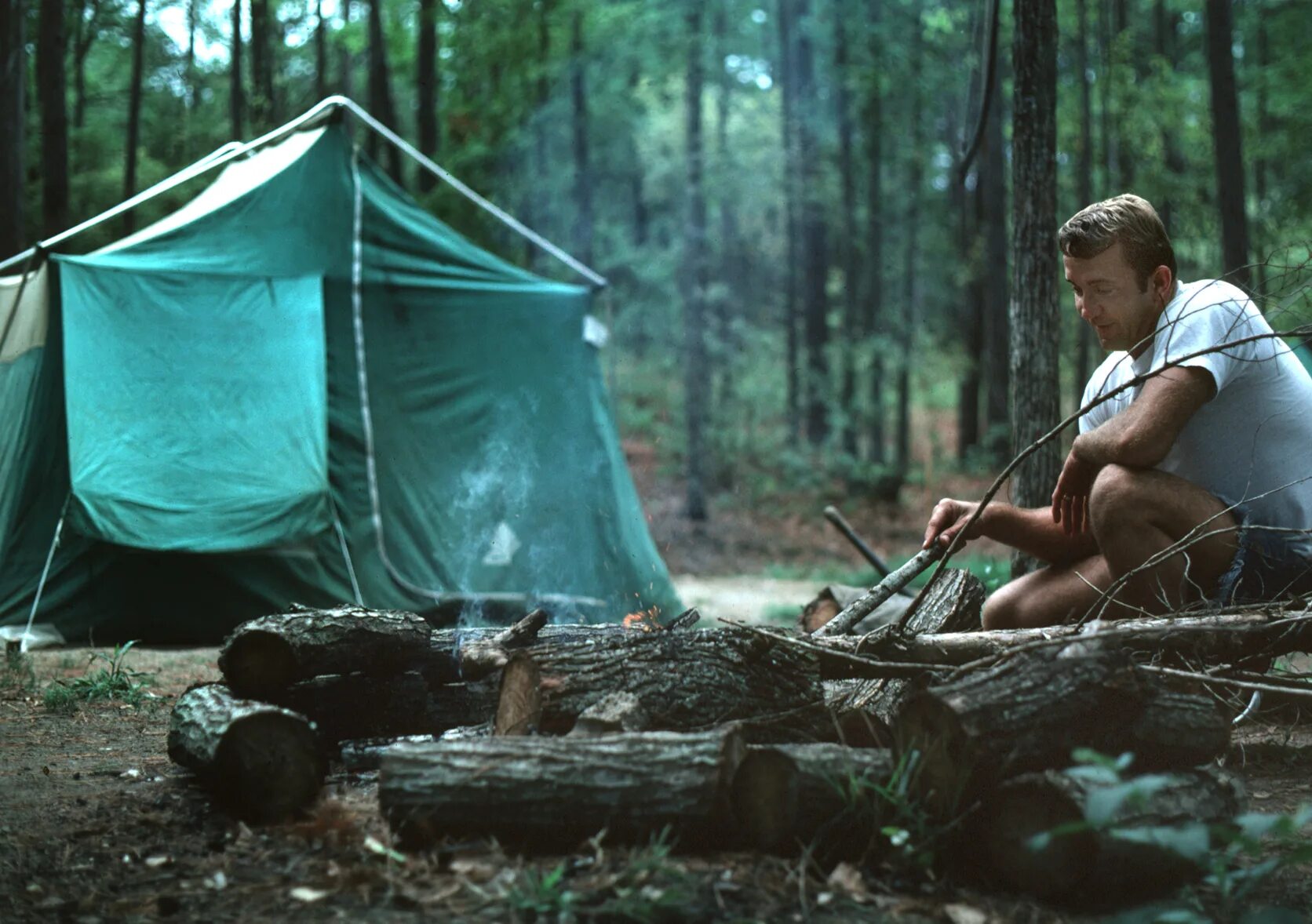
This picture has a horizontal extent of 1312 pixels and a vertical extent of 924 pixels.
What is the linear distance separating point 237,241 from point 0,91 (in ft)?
12.1

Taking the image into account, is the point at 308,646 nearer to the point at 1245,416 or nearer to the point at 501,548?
the point at 1245,416

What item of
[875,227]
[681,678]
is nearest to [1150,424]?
[681,678]

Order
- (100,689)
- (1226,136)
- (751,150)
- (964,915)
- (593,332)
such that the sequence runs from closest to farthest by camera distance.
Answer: (964,915)
(100,689)
(593,332)
(1226,136)
(751,150)

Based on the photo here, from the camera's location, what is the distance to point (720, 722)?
281cm

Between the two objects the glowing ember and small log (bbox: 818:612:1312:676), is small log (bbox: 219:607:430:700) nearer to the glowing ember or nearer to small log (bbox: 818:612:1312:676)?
the glowing ember

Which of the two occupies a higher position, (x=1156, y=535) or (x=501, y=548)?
(x=1156, y=535)

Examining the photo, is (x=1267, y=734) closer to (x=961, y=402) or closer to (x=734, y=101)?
(x=961, y=402)

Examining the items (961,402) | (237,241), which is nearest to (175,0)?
(237,241)

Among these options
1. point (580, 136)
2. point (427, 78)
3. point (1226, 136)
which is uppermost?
point (427, 78)

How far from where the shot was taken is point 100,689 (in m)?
4.26

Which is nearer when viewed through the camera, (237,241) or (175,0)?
(237,241)

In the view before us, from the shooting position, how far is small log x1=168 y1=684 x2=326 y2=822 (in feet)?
8.78

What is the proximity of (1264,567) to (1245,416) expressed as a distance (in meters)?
0.46

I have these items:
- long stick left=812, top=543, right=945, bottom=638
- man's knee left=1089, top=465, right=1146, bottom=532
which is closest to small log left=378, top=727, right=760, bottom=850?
long stick left=812, top=543, right=945, bottom=638
